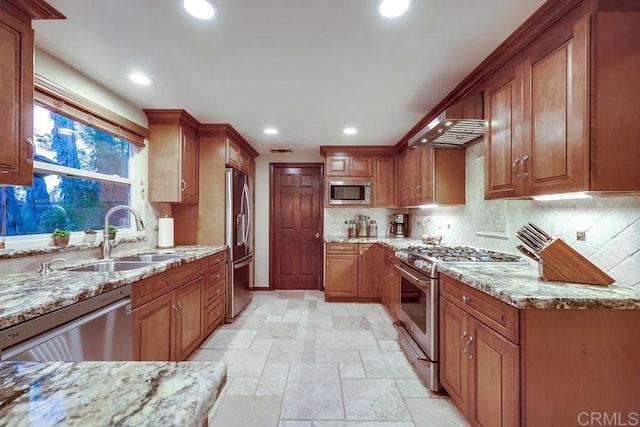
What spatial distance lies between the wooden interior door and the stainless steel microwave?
1.92ft

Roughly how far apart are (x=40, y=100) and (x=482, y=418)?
3.37 metres

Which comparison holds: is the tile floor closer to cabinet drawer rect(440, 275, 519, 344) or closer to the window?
cabinet drawer rect(440, 275, 519, 344)

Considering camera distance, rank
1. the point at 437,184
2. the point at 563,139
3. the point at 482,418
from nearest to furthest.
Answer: the point at 563,139 < the point at 482,418 < the point at 437,184

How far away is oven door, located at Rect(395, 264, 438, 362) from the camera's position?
2.03 metres

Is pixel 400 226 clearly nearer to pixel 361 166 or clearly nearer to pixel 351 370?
pixel 361 166

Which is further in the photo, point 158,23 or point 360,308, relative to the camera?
point 360,308

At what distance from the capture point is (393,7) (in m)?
1.42

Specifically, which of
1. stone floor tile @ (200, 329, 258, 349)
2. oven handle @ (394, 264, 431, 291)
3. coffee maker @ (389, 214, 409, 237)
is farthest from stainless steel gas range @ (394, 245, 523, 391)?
coffee maker @ (389, 214, 409, 237)

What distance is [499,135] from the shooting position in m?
1.86

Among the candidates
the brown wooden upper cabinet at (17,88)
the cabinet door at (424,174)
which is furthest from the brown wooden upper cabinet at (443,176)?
the brown wooden upper cabinet at (17,88)

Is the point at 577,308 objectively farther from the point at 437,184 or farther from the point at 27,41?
the point at 27,41

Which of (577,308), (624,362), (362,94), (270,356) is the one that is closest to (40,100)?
(362,94)

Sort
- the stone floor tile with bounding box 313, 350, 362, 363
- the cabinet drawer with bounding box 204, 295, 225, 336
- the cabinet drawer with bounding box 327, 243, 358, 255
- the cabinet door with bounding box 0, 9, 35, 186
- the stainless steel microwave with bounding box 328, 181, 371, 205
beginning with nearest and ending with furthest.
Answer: the cabinet door with bounding box 0, 9, 35, 186, the stone floor tile with bounding box 313, 350, 362, 363, the cabinet drawer with bounding box 204, 295, 225, 336, the cabinet drawer with bounding box 327, 243, 358, 255, the stainless steel microwave with bounding box 328, 181, 371, 205

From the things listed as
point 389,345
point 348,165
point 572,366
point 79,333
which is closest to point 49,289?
point 79,333
